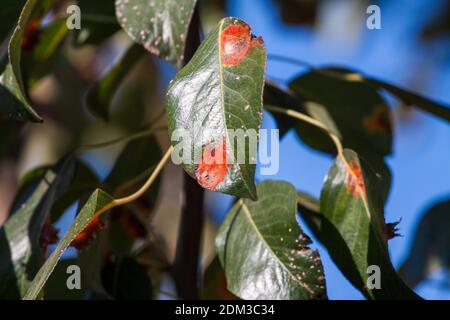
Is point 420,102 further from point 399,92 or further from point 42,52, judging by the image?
point 42,52

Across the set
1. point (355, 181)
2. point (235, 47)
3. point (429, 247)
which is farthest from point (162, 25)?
point (429, 247)

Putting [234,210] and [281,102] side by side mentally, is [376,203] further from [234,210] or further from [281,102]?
[281,102]

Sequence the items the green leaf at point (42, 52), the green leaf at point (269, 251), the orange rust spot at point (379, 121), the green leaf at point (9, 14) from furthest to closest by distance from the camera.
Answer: the orange rust spot at point (379, 121) → the green leaf at point (42, 52) → the green leaf at point (9, 14) → the green leaf at point (269, 251)

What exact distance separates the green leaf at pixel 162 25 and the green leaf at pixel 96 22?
A: 231 mm

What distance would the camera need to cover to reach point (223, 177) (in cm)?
95

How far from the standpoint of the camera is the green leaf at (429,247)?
5.44 feet

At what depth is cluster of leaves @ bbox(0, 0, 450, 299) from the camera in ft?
3.31

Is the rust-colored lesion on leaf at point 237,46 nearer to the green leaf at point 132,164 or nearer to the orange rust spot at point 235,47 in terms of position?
the orange rust spot at point 235,47

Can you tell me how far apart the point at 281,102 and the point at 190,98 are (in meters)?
0.48

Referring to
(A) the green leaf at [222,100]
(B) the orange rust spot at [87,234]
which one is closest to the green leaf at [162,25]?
(A) the green leaf at [222,100]

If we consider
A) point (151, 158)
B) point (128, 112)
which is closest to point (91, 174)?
point (151, 158)

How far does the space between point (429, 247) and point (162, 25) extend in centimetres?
74

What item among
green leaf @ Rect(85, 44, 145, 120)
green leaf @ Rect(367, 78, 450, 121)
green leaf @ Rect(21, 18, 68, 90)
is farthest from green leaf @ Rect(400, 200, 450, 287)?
green leaf @ Rect(21, 18, 68, 90)

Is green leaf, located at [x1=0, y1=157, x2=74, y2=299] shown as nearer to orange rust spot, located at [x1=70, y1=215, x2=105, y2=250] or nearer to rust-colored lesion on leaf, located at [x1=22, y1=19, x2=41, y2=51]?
orange rust spot, located at [x1=70, y1=215, x2=105, y2=250]
